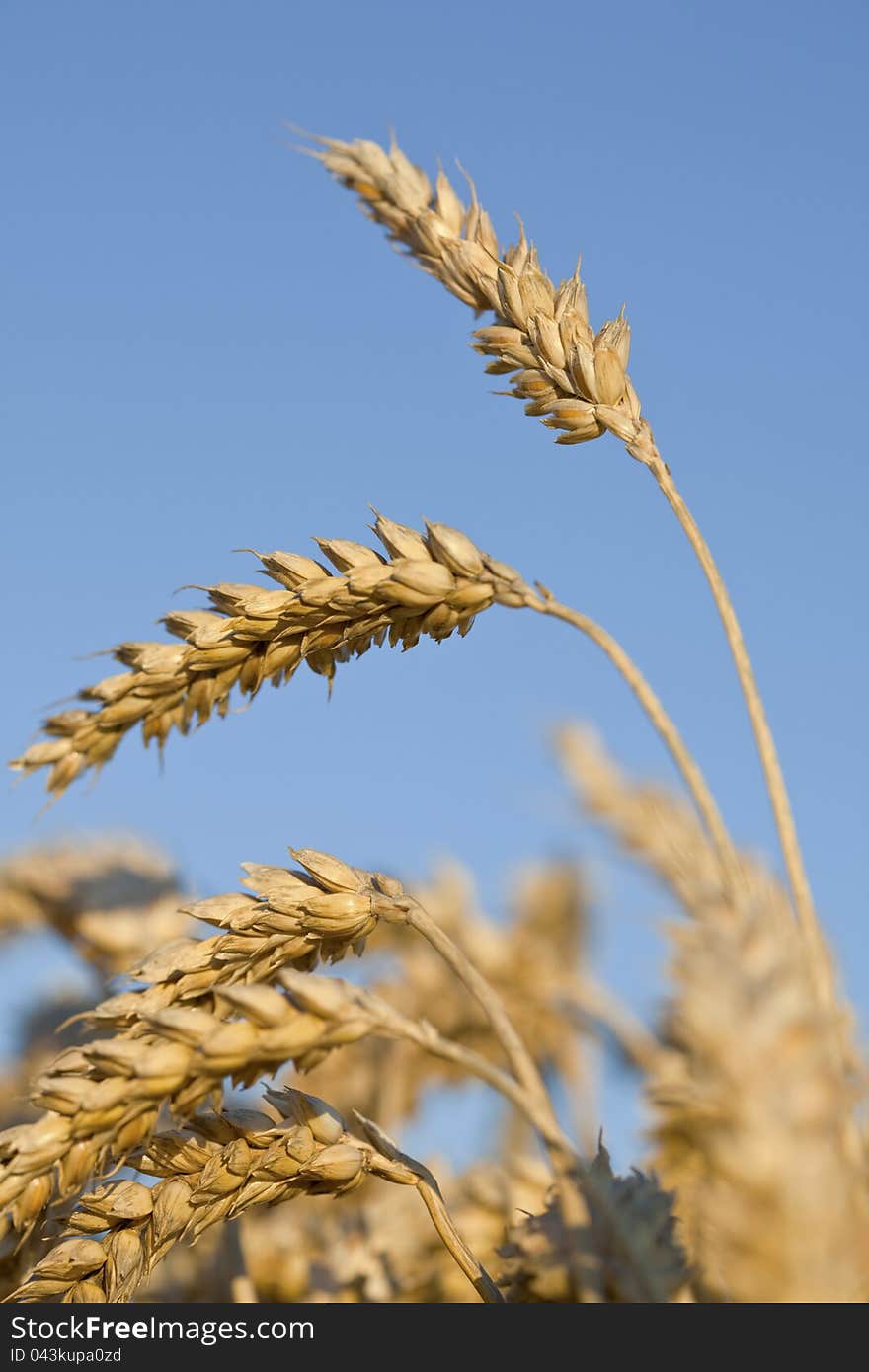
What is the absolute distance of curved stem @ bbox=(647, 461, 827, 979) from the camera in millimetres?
1193

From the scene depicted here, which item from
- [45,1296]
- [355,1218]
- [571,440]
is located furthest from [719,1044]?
[355,1218]

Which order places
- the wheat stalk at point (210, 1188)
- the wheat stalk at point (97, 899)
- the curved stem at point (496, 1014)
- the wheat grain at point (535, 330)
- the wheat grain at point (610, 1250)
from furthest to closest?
the wheat stalk at point (97, 899) → the wheat grain at point (535, 330) → the wheat stalk at point (210, 1188) → the curved stem at point (496, 1014) → the wheat grain at point (610, 1250)

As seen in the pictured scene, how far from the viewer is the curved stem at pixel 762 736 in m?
1.19

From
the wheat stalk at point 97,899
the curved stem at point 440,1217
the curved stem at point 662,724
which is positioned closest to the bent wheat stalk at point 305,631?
the curved stem at point 662,724

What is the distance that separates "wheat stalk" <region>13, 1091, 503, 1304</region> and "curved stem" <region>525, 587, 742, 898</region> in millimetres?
568

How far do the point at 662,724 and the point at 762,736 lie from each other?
5.7 inches

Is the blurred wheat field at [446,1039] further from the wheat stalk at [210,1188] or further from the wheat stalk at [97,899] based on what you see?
→ the wheat stalk at [97,899]

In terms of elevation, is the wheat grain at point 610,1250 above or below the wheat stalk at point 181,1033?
below

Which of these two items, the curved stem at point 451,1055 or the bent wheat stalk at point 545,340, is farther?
the bent wheat stalk at point 545,340

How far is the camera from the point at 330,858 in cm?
141

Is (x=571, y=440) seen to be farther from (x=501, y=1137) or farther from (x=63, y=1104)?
(x=501, y=1137)

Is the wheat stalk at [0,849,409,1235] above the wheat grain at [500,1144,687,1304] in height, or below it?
above

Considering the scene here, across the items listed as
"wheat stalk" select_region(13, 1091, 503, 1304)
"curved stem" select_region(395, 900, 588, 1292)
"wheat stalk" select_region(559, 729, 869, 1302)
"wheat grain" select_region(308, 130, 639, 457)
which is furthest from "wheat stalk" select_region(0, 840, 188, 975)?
"wheat stalk" select_region(559, 729, 869, 1302)

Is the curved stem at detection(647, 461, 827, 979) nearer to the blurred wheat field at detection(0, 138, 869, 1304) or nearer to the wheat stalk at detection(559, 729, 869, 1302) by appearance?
the blurred wheat field at detection(0, 138, 869, 1304)
